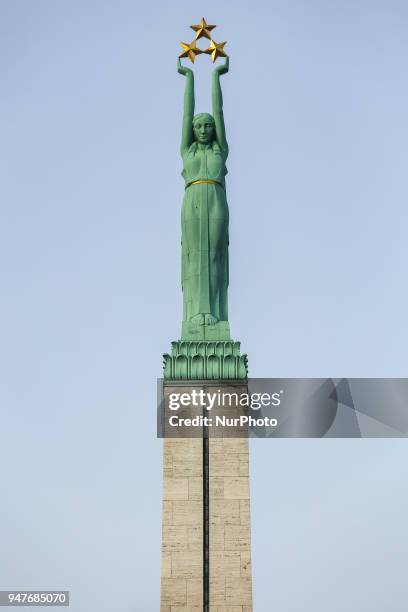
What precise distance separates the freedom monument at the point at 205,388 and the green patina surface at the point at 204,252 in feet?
0.11

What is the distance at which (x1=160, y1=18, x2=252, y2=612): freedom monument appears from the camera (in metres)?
30.1

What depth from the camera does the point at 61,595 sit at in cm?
2969

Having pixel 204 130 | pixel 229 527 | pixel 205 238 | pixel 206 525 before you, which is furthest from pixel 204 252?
pixel 229 527

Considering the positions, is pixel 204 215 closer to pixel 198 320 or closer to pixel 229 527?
pixel 198 320

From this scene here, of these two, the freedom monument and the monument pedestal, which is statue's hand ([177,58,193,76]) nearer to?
the freedom monument

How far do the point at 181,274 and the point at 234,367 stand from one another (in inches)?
174

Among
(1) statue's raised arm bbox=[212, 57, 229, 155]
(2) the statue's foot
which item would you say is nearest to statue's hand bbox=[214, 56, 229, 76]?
(1) statue's raised arm bbox=[212, 57, 229, 155]

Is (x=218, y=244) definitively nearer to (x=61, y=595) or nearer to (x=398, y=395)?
(x=398, y=395)

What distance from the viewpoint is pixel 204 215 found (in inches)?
1359

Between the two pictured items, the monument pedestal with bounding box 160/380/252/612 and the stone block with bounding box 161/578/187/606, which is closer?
the stone block with bounding box 161/578/187/606

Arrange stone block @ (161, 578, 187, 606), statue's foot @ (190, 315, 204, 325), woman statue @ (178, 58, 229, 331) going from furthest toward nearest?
woman statue @ (178, 58, 229, 331) < statue's foot @ (190, 315, 204, 325) < stone block @ (161, 578, 187, 606)

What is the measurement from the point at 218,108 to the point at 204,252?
17.8 feet

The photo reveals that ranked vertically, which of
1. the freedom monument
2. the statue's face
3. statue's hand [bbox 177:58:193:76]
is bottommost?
the freedom monument

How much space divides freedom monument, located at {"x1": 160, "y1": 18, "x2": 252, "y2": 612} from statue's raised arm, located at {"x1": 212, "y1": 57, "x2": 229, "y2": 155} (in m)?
0.04
